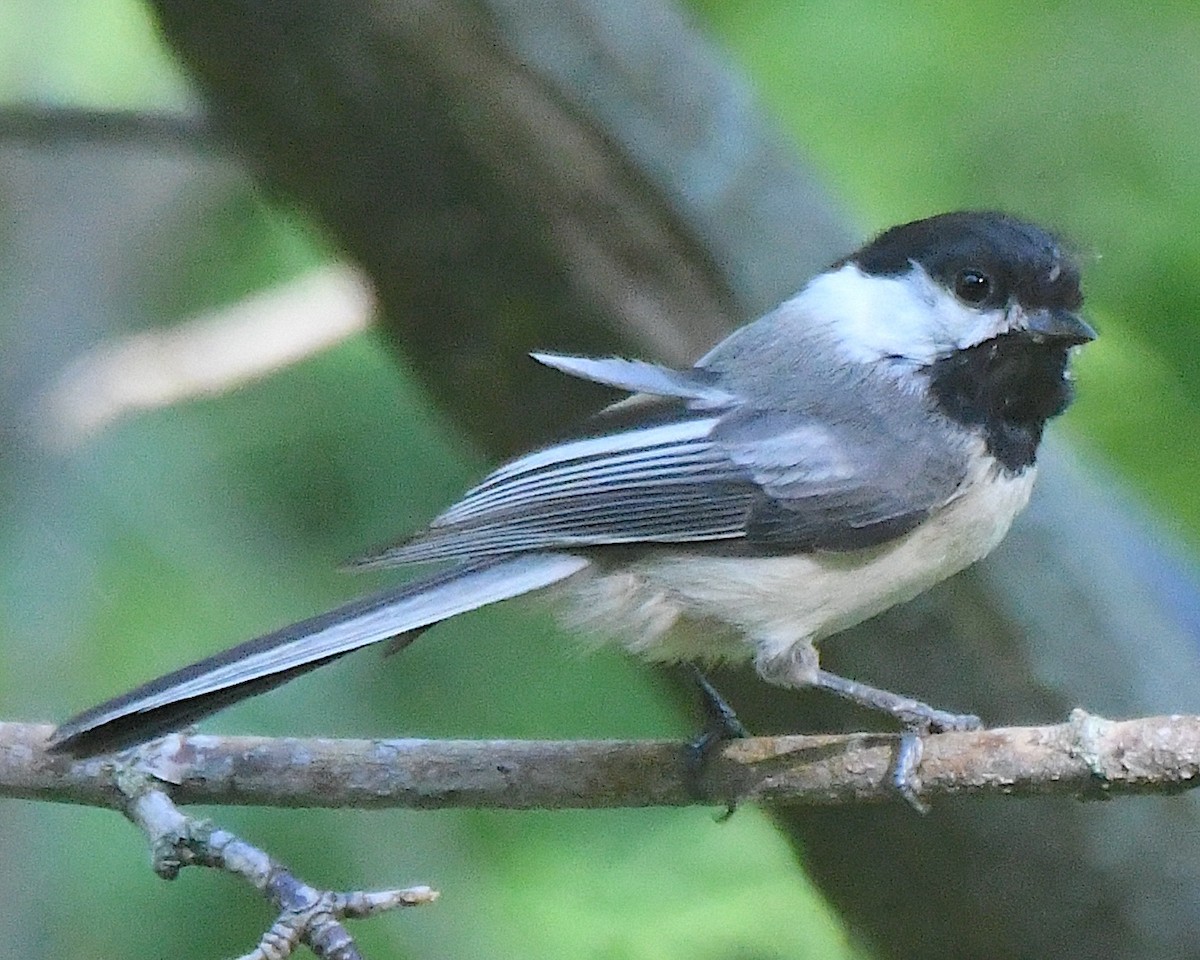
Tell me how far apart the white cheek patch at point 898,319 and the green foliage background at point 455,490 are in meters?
0.22

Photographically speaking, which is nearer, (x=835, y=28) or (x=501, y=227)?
(x=501, y=227)

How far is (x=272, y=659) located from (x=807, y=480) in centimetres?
51

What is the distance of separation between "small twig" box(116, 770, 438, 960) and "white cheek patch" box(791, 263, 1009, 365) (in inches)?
26.9

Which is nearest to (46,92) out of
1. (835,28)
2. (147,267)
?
(147,267)

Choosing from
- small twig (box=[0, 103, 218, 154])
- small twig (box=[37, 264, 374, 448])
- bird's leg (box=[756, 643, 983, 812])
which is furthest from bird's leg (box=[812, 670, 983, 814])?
small twig (box=[0, 103, 218, 154])

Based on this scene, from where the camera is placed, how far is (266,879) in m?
1.02

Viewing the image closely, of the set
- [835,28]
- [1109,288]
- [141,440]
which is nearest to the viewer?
[1109,288]

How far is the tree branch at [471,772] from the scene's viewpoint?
113 cm

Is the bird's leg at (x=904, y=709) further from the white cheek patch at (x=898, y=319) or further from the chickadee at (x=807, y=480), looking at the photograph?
the white cheek patch at (x=898, y=319)

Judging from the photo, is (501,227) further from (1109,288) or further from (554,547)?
(1109,288)

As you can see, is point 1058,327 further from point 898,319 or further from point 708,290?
point 708,290

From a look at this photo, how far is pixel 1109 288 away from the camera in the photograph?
5.21 ft

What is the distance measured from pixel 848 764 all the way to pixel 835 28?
3.66 ft

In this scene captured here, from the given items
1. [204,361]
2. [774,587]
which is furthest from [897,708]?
[204,361]
